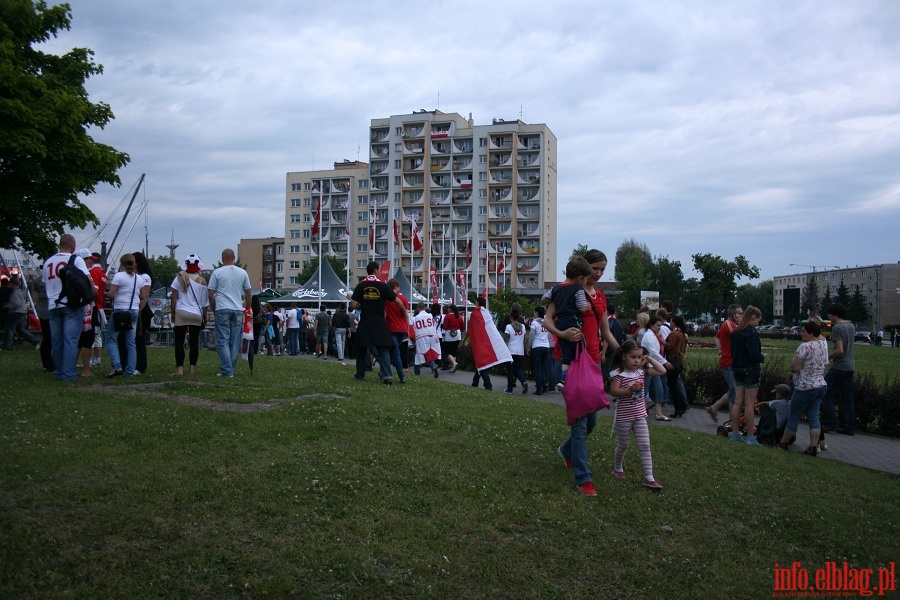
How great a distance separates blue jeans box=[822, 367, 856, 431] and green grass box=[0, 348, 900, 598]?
475 cm

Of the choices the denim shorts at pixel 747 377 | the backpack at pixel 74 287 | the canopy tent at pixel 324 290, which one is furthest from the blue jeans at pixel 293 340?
the denim shorts at pixel 747 377

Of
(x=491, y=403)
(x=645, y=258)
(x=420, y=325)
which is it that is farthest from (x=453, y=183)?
(x=491, y=403)

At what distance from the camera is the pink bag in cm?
645

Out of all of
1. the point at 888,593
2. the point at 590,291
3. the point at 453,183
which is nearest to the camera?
the point at 888,593

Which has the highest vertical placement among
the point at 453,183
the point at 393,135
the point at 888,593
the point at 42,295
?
the point at 393,135

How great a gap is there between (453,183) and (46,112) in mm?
90330

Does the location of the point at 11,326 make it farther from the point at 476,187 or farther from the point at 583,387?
the point at 476,187

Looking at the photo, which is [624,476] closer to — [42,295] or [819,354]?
[819,354]

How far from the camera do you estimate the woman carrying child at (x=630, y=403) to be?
23.0 ft

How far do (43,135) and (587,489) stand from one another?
23308 millimetres

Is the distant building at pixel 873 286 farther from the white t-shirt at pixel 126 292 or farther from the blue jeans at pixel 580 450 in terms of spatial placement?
the blue jeans at pixel 580 450

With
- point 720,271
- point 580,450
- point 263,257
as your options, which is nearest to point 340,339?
point 580,450

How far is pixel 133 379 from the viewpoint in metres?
10.9

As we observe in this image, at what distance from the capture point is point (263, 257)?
486ft
